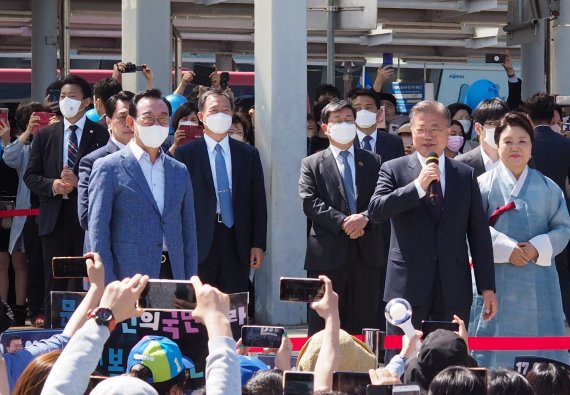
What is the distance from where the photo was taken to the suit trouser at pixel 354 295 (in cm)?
898

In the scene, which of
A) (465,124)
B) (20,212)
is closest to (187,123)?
(20,212)

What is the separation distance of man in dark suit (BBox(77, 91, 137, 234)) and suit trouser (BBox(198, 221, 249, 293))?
0.83 metres

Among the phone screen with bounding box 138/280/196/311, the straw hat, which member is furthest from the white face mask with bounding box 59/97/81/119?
the phone screen with bounding box 138/280/196/311

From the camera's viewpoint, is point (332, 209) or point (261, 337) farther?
point (332, 209)

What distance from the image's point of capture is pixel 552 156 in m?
9.88

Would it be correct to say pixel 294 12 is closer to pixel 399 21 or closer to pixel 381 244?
pixel 381 244

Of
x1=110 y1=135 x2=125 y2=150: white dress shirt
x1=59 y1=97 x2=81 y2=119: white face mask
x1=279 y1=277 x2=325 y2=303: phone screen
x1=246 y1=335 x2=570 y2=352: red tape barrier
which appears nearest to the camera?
x1=279 y1=277 x2=325 y2=303: phone screen

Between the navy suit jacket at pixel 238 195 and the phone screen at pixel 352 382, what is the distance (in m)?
4.26

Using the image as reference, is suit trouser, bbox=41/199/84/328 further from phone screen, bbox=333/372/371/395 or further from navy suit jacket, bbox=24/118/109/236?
phone screen, bbox=333/372/371/395

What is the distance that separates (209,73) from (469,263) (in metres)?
5.10

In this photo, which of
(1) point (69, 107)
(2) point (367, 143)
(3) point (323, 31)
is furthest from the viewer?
(3) point (323, 31)

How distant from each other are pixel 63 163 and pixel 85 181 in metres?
1.49

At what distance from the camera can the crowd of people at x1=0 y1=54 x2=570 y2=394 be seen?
17.0 feet

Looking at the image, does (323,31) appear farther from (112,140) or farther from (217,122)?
(112,140)
